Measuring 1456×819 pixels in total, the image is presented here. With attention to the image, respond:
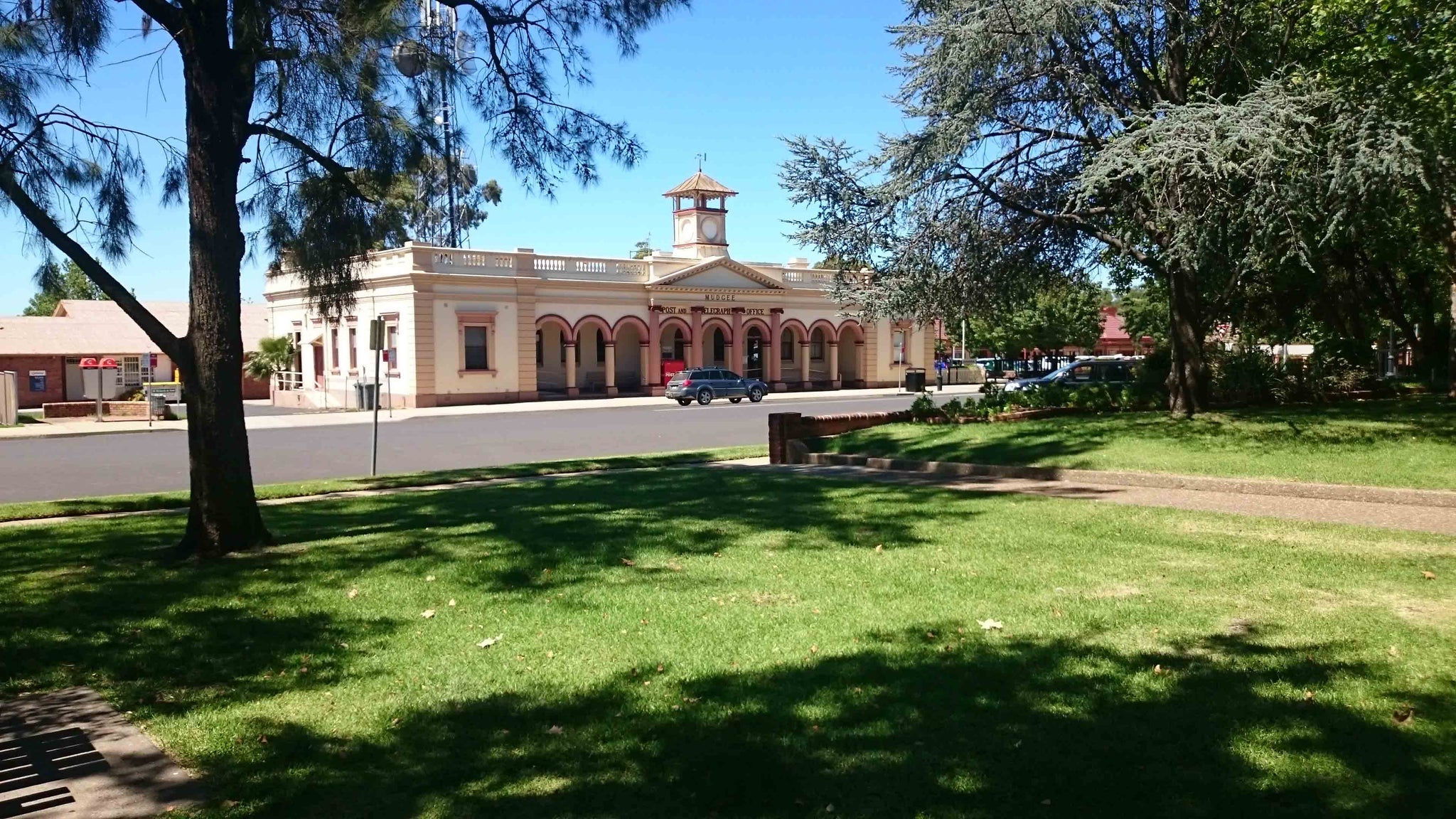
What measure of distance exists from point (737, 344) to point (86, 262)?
4409 centimetres

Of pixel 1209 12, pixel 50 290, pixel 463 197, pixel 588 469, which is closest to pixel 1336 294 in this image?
pixel 1209 12

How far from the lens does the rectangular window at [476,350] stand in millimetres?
43875

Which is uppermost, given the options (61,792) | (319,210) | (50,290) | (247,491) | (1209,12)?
(1209,12)

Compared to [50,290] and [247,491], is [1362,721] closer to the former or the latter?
[247,491]

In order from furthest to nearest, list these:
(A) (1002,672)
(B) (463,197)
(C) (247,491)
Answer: (B) (463,197) → (C) (247,491) → (A) (1002,672)

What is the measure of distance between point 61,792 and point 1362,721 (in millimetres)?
5357

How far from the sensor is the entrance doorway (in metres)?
55.1

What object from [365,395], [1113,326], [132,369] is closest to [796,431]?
[365,395]

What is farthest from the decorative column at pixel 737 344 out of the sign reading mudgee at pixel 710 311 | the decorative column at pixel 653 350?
the decorative column at pixel 653 350

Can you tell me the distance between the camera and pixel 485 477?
1611 cm

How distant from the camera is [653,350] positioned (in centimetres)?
4969

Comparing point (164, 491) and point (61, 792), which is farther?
point (164, 491)

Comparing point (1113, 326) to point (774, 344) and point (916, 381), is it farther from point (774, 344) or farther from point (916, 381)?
point (916, 381)

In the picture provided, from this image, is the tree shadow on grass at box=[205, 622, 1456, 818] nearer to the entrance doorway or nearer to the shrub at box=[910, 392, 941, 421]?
the shrub at box=[910, 392, 941, 421]
